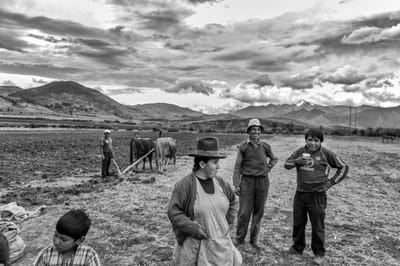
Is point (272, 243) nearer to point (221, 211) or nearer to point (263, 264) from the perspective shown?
Answer: point (263, 264)

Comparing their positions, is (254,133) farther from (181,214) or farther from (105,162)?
(105,162)

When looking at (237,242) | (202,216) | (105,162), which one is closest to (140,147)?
(105,162)

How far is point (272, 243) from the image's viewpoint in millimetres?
6570

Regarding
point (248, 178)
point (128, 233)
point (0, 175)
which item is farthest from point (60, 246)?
point (0, 175)

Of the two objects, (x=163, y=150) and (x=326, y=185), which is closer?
(x=326, y=185)

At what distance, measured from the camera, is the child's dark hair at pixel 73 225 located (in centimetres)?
280

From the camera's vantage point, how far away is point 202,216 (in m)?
3.28

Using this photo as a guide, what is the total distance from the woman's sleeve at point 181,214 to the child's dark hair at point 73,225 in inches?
32.2

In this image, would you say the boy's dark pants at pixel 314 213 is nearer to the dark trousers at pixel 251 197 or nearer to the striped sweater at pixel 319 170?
the striped sweater at pixel 319 170

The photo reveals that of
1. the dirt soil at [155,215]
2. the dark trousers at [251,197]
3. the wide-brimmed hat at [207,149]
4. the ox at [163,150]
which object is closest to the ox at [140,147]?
the ox at [163,150]

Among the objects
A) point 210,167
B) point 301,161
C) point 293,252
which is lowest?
point 293,252

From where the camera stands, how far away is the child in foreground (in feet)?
9.25

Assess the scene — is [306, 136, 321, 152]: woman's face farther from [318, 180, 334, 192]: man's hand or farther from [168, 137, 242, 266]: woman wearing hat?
[168, 137, 242, 266]: woman wearing hat

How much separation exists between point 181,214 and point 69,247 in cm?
104
